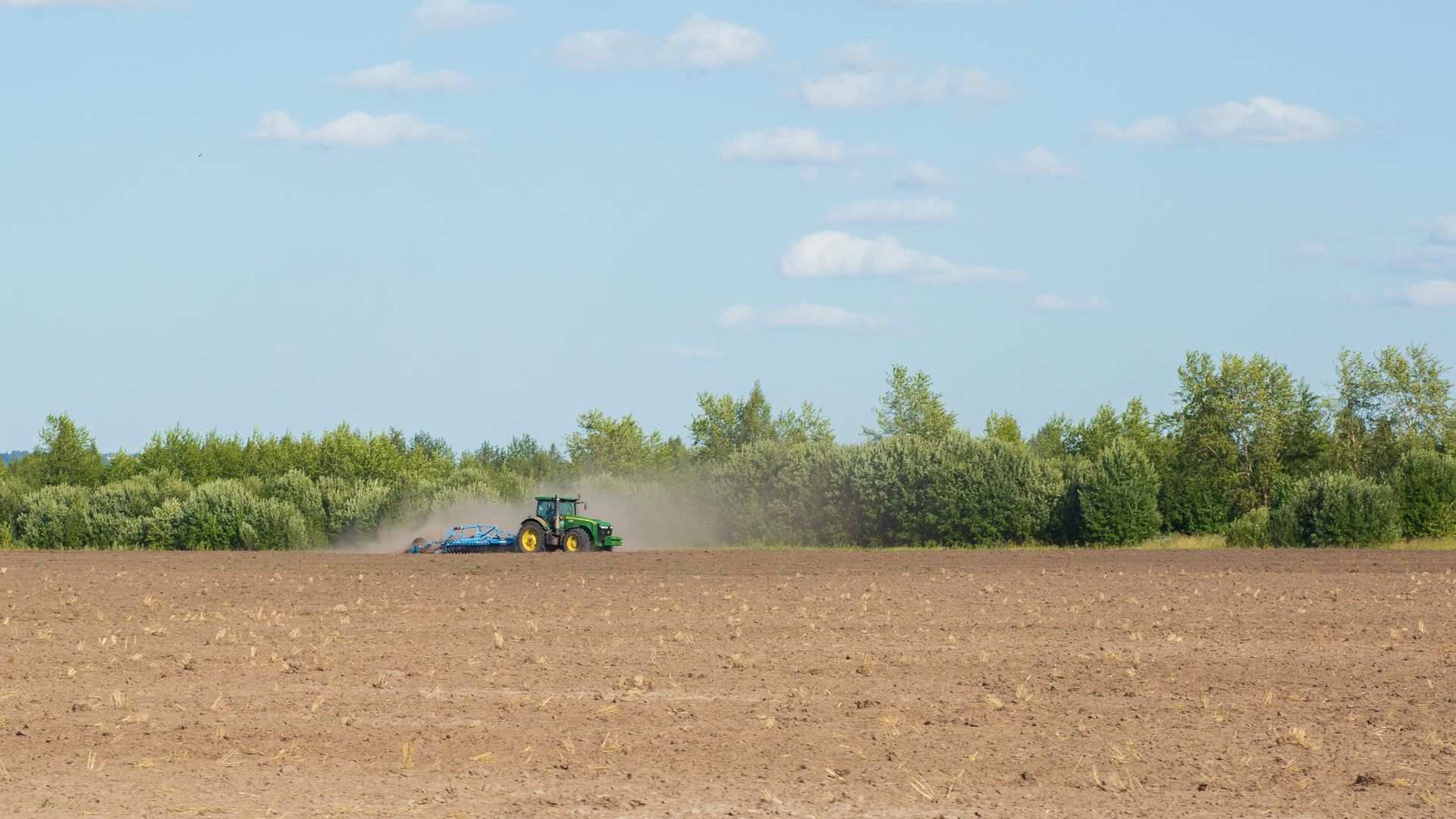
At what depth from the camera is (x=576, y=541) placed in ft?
149

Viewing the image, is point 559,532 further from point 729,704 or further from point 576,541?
point 729,704

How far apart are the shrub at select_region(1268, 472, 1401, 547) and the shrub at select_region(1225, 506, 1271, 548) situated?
60 cm

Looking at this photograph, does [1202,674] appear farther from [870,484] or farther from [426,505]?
[426,505]

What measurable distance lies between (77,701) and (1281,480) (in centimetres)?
5094

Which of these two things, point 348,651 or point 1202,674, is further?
point 348,651

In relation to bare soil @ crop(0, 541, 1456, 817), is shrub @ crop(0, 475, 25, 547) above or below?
above

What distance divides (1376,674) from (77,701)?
1467 centimetres

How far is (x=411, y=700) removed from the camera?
52.2ft

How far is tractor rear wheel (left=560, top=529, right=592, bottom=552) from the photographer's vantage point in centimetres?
4538

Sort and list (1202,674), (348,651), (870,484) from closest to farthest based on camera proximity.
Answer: (1202,674)
(348,651)
(870,484)

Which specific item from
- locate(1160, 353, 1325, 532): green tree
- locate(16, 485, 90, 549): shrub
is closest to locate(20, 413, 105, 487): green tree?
locate(16, 485, 90, 549): shrub

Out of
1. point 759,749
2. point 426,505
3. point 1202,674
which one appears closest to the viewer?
point 759,749

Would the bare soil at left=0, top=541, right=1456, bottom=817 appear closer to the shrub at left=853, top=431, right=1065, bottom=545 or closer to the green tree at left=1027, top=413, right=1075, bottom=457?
→ the shrub at left=853, top=431, right=1065, bottom=545

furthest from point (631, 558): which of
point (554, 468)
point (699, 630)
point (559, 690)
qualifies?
point (554, 468)
